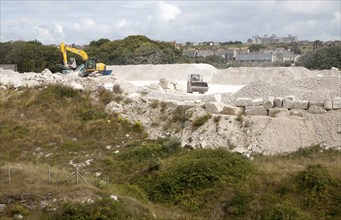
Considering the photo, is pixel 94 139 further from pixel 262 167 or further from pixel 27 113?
pixel 262 167

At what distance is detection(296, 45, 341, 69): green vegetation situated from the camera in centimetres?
4672

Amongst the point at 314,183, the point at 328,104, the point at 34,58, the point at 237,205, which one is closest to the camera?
the point at 237,205

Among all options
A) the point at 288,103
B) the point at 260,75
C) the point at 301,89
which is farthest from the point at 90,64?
the point at 288,103

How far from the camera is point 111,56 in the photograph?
56.5 meters

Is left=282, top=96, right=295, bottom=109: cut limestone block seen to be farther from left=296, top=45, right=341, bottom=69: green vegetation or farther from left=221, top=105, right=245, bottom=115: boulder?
left=296, top=45, right=341, bottom=69: green vegetation

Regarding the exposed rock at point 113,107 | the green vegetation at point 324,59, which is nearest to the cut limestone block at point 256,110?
the exposed rock at point 113,107

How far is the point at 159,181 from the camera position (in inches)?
524

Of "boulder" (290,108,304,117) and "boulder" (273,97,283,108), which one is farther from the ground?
"boulder" (273,97,283,108)

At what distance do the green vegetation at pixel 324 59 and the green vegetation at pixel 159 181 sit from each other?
3261 centimetres

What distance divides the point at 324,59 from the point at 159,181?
39.1 metres

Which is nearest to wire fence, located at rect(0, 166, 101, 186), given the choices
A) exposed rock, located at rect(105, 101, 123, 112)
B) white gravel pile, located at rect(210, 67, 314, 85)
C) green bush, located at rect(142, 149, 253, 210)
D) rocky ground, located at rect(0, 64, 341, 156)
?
green bush, located at rect(142, 149, 253, 210)

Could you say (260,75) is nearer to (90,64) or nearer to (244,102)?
(90,64)

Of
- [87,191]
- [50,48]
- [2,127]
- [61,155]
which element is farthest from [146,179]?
[50,48]

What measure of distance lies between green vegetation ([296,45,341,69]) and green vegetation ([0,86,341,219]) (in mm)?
32610
